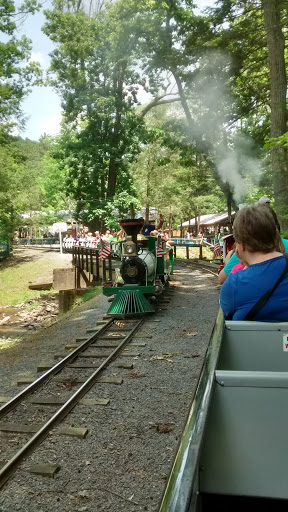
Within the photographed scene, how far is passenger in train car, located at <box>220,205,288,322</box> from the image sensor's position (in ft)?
7.64

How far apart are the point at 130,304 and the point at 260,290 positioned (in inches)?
290

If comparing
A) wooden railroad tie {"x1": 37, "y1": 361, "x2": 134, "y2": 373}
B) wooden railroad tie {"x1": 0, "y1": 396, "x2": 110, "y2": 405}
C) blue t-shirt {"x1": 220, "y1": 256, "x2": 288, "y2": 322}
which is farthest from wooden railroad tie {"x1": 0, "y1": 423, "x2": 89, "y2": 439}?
blue t-shirt {"x1": 220, "y1": 256, "x2": 288, "y2": 322}

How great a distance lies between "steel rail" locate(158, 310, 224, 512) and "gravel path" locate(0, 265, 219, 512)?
6.03 ft

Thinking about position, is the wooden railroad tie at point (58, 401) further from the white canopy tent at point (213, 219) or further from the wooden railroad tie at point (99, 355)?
the white canopy tent at point (213, 219)

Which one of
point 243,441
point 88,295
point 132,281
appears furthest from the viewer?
point 88,295

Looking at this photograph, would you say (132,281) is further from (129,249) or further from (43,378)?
(43,378)

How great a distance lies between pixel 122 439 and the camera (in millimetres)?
4016

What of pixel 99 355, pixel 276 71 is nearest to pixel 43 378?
pixel 99 355

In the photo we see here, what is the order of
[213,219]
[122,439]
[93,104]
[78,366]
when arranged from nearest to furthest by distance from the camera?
[122,439], [78,366], [93,104], [213,219]

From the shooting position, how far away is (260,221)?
7.81ft

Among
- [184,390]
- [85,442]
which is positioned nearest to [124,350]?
Result: [184,390]

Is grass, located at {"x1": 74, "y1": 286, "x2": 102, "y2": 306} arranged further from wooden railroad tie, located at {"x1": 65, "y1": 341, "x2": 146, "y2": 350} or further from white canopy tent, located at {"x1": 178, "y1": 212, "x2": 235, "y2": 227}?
white canopy tent, located at {"x1": 178, "y1": 212, "x2": 235, "y2": 227}

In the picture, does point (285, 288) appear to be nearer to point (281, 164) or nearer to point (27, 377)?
point (27, 377)

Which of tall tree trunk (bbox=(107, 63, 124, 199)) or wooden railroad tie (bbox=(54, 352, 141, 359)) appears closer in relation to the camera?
wooden railroad tie (bbox=(54, 352, 141, 359))
